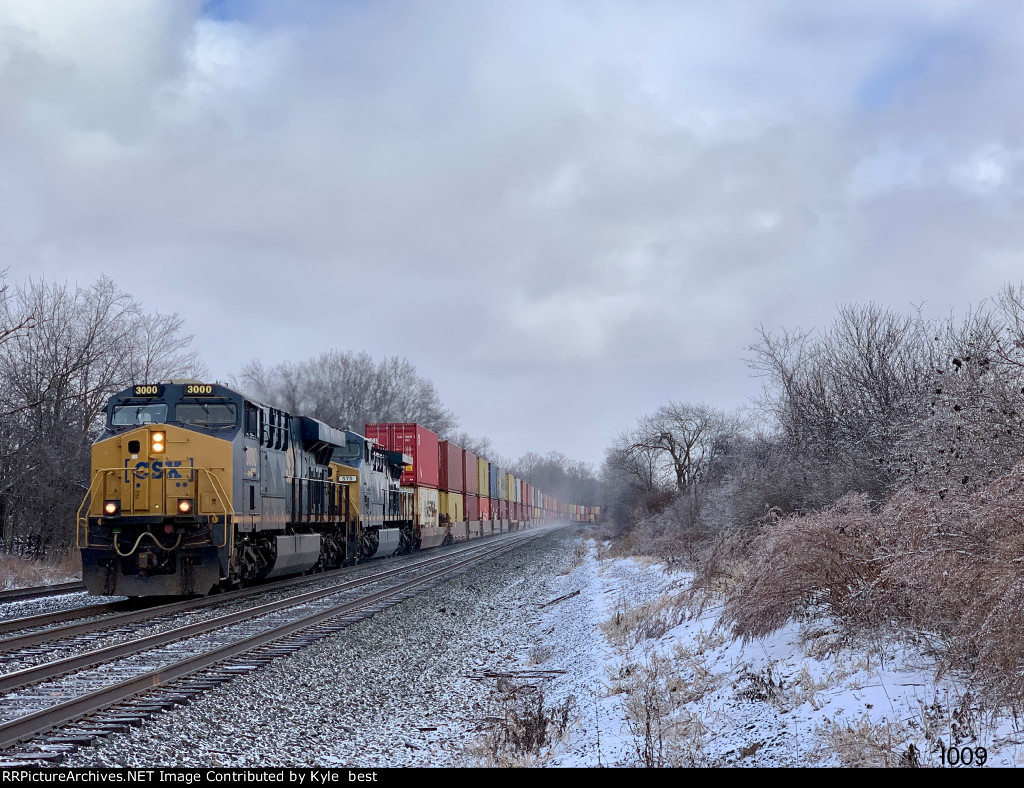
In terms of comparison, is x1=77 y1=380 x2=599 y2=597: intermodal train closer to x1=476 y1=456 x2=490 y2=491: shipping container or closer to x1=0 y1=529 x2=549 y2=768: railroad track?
x1=0 y1=529 x2=549 y2=768: railroad track

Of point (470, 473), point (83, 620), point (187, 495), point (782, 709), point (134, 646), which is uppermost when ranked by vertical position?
point (470, 473)

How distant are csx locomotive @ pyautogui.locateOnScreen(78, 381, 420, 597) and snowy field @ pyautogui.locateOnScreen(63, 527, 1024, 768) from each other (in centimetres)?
502

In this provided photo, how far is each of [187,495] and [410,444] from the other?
19847 mm

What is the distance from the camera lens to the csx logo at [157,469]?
14.6m

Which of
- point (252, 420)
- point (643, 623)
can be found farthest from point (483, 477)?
point (643, 623)

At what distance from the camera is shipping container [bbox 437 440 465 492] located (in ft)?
131

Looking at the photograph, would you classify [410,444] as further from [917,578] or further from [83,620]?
[917,578]

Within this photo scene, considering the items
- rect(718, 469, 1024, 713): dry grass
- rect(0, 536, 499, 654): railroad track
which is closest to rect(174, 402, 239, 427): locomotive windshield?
rect(0, 536, 499, 654): railroad track

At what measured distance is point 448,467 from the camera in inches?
1609

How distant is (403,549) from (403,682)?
24884mm

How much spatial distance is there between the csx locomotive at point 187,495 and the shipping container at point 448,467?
67.6 ft

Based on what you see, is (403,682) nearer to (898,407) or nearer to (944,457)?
(944,457)
